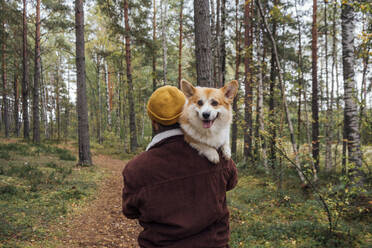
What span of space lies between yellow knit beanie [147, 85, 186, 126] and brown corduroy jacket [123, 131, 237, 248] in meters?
0.18

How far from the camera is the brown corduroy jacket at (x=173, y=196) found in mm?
1551

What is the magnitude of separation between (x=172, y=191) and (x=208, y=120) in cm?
78

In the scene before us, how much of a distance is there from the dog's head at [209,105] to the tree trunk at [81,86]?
9366 mm

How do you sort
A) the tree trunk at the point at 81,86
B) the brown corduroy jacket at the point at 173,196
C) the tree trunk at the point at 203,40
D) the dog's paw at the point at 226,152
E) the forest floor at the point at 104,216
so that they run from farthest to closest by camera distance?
1. the tree trunk at the point at 81,86
2. the tree trunk at the point at 203,40
3. the forest floor at the point at 104,216
4. the dog's paw at the point at 226,152
5. the brown corduroy jacket at the point at 173,196

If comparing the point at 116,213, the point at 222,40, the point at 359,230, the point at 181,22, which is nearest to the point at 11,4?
the point at 181,22

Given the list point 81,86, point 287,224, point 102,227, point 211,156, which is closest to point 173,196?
point 211,156

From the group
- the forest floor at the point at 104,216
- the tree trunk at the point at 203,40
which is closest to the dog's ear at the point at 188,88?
the tree trunk at the point at 203,40

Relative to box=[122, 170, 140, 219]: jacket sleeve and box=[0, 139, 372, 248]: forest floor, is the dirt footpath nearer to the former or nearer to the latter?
box=[0, 139, 372, 248]: forest floor

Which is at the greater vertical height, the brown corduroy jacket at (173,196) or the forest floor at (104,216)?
the brown corduroy jacket at (173,196)

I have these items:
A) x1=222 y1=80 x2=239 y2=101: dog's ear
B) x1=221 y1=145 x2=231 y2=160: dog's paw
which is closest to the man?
x1=221 y1=145 x2=231 y2=160: dog's paw

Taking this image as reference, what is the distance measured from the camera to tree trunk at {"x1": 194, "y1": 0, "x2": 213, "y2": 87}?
4789mm

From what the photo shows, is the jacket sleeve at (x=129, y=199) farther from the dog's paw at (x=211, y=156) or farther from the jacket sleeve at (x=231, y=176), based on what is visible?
the jacket sleeve at (x=231, y=176)

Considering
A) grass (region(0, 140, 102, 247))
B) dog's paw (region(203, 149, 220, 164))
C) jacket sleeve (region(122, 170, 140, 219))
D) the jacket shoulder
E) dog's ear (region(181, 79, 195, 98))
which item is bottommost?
grass (region(0, 140, 102, 247))

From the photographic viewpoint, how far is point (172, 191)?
1.56 m
